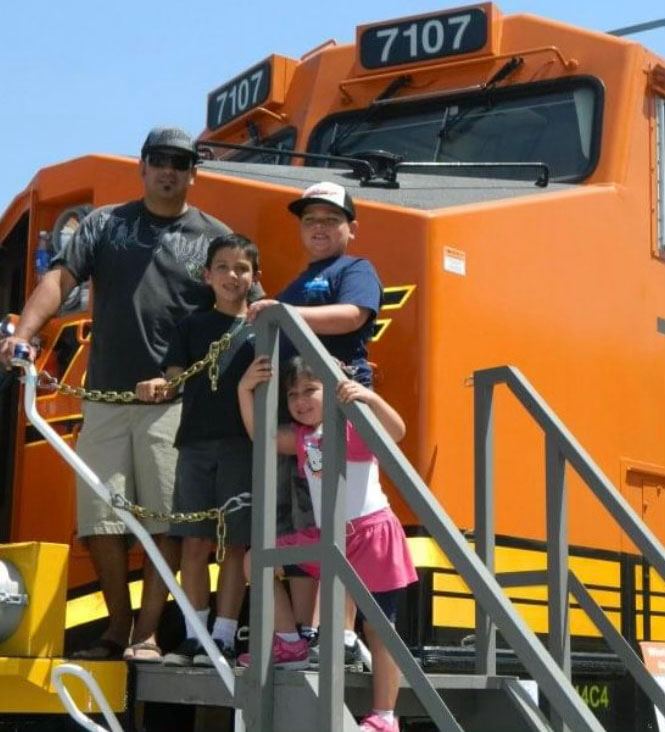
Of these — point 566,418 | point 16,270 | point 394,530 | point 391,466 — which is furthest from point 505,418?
point 16,270

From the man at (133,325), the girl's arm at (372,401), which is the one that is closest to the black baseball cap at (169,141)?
the man at (133,325)

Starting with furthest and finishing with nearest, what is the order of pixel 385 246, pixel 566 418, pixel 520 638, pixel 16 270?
1. pixel 16 270
2. pixel 566 418
3. pixel 385 246
4. pixel 520 638

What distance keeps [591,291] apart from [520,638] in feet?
7.09

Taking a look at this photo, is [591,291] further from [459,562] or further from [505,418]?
[459,562]

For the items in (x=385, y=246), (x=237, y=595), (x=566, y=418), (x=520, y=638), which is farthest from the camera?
(x=566, y=418)

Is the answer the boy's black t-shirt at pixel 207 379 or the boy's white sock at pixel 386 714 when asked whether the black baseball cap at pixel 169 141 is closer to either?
the boy's black t-shirt at pixel 207 379

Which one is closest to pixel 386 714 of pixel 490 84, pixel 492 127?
pixel 492 127

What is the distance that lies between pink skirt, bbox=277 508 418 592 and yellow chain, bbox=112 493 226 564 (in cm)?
28

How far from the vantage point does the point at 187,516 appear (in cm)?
392

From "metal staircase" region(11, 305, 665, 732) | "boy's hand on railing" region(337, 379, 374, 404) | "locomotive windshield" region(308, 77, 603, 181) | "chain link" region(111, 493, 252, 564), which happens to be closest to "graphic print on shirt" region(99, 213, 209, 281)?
"metal staircase" region(11, 305, 665, 732)

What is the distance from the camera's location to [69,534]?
4.75 metres

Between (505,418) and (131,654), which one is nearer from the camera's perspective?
(131,654)

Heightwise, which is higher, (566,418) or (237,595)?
(566,418)

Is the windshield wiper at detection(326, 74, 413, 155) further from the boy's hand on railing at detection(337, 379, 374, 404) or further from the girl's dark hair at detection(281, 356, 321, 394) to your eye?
the boy's hand on railing at detection(337, 379, 374, 404)
